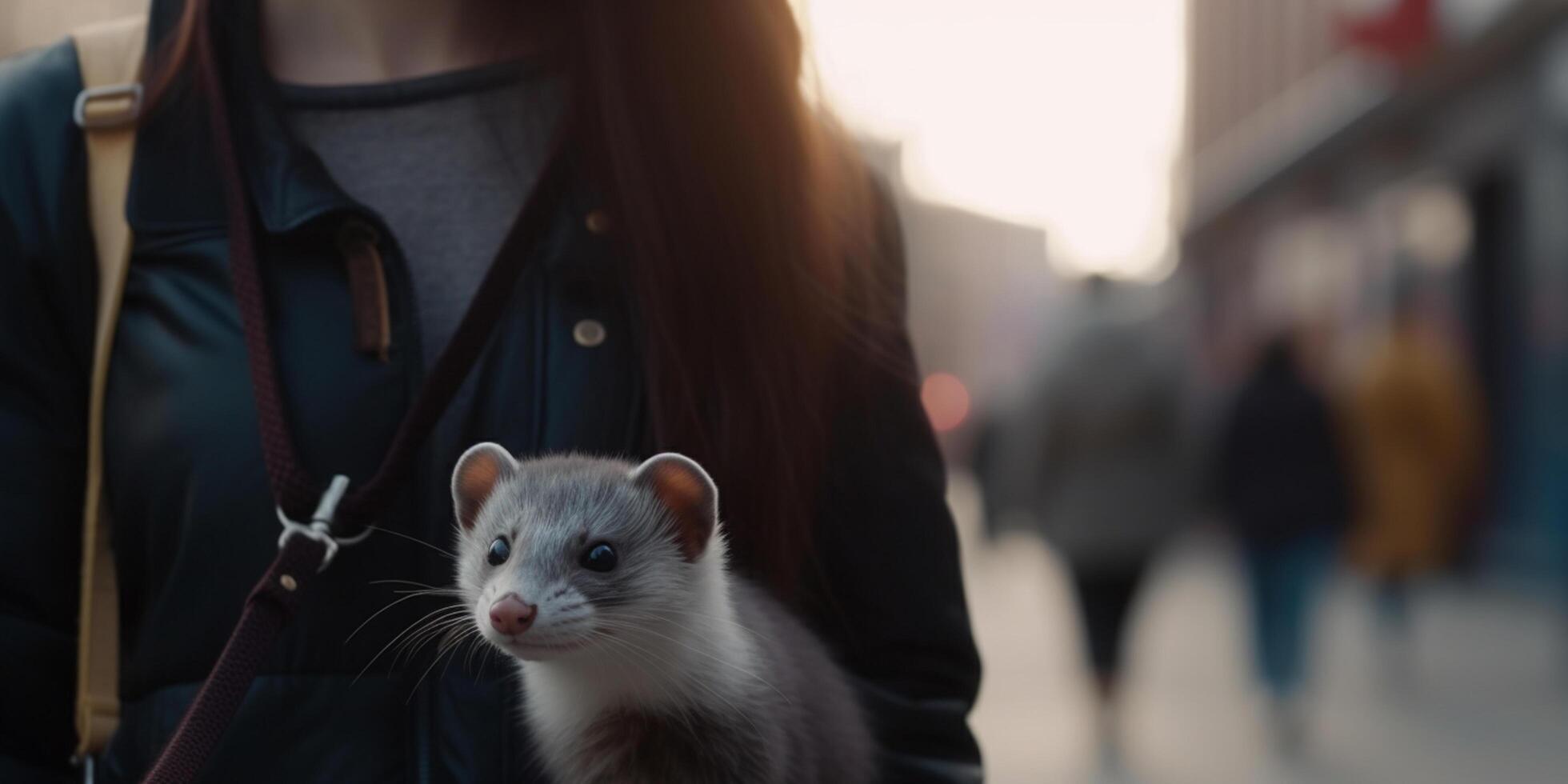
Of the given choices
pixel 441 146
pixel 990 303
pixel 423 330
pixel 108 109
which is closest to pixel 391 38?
pixel 441 146

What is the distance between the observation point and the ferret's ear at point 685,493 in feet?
3.56

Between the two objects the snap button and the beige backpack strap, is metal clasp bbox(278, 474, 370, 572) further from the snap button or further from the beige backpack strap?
the beige backpack strap

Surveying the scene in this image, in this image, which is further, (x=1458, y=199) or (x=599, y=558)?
(x=1458, y=199)

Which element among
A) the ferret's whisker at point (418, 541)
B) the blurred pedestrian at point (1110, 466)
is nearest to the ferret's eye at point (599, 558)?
the ferret's whisker at point (418, 541)

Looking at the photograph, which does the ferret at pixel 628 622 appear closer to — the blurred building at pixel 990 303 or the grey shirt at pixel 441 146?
the grey shirt at pixel 441 146

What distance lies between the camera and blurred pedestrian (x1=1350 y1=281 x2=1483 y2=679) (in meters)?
10.3

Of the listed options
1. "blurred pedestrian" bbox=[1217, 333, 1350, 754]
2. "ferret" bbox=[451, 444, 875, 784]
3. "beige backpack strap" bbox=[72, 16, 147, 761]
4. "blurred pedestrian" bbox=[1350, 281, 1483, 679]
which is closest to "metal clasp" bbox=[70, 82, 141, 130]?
"beige backpack strap" bbox=[72, 16, 147, 761]

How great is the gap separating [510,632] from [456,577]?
0.13 metres

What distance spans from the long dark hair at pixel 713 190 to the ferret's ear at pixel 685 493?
302 millimetres

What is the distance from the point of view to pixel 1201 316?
33.7m

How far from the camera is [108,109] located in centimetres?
179

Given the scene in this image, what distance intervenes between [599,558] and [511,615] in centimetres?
10

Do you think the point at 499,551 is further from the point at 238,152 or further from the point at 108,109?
the point at 108,109

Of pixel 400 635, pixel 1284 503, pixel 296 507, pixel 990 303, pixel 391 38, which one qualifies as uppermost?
pixel 391 38
